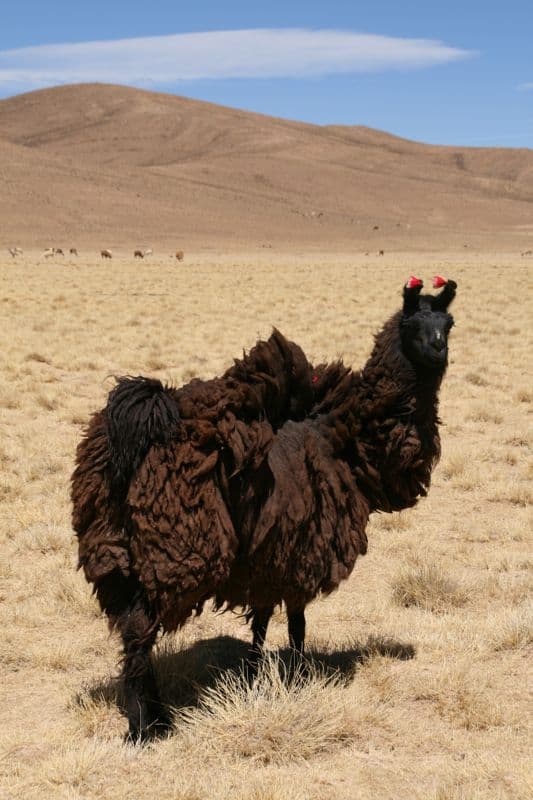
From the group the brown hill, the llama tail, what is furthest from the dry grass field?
the brown hill

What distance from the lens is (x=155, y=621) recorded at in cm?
401

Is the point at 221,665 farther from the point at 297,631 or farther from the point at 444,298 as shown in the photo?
the point at 444,298

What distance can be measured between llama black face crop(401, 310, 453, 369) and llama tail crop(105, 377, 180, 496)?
4.09 feet

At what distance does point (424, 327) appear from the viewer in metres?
4.48

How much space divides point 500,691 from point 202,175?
117 m

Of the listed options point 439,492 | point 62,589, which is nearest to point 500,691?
point 62,589

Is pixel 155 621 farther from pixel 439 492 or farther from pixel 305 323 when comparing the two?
pixel 305 323

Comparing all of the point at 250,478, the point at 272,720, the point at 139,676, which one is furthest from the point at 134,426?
the point at 272,720

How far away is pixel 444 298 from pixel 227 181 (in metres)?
115

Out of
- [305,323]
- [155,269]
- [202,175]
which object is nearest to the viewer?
[305,323]

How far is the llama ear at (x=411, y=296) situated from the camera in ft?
14.7

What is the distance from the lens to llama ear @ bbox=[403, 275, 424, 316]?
447 centimetres

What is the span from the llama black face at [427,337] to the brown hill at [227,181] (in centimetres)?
6910

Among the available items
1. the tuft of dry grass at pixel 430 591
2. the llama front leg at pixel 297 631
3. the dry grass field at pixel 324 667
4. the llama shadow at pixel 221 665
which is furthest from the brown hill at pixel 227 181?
the llama front leg at pixel 297 631
